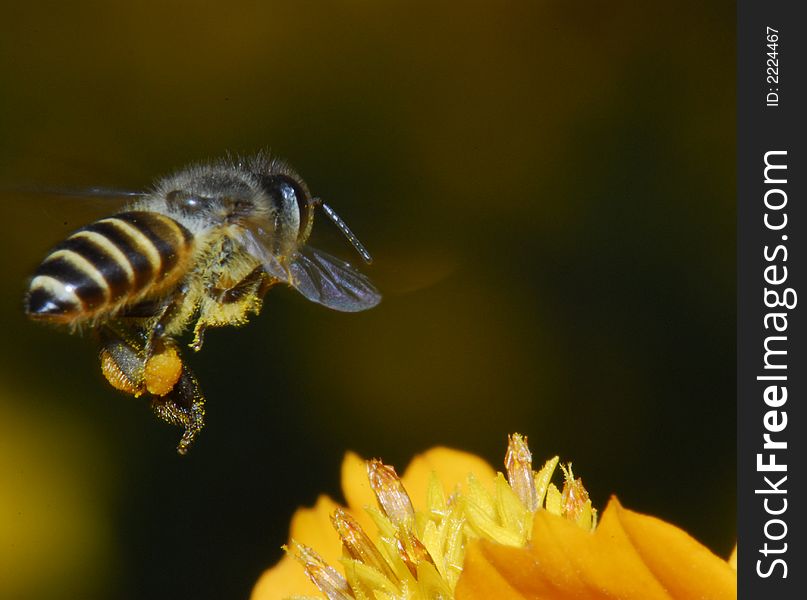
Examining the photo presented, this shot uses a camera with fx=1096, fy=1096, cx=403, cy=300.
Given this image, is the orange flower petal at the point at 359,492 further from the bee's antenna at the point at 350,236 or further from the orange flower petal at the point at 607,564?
the orange flower petal at the point at 607,564

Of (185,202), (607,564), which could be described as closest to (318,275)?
(185,202)

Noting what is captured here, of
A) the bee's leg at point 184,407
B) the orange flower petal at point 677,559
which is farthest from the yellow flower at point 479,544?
the bee's leg at point 184,407

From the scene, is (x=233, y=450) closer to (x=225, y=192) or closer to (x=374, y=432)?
(x=374, y=432)

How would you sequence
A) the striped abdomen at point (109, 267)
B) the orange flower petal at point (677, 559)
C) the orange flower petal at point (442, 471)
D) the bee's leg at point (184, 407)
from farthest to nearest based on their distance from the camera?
the orange flower petal at point (442, 471)
the bee's leg at point (184, 407)
the striped abdomen at point (109, 267)
the orange flower petal at point (677, 559)

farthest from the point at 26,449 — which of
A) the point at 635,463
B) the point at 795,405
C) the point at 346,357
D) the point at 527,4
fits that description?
the point at 795,405

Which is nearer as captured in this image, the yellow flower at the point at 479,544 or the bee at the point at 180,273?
the yellow flower at the point at 479,544

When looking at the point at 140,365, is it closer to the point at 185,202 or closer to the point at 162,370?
the point at 162,370
